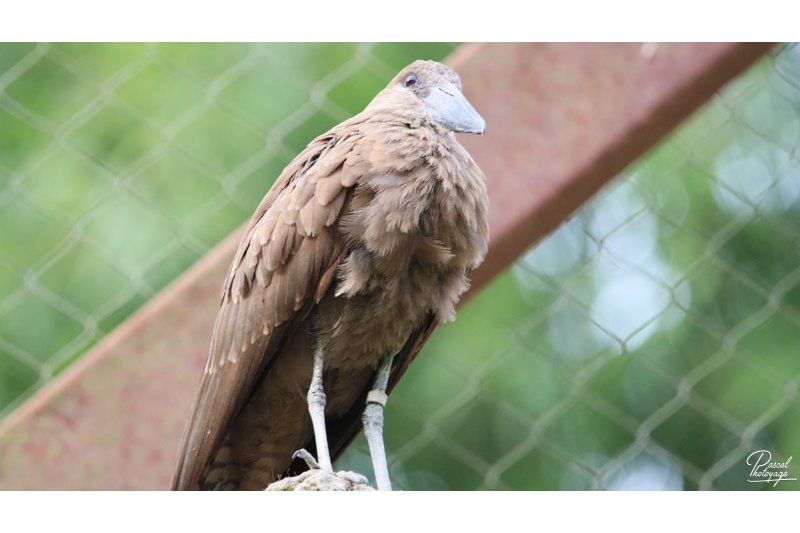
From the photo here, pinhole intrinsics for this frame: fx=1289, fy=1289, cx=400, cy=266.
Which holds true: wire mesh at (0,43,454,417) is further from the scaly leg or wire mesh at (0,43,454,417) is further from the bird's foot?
the bird's foot

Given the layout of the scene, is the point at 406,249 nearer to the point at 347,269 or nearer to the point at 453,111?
the point at 347,269

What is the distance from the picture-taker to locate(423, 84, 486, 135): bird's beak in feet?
8.57

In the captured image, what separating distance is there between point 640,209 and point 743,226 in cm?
34

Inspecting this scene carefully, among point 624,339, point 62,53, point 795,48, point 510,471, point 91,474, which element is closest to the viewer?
point 91,474

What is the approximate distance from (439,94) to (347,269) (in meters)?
0.45

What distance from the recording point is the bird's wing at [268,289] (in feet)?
8.66

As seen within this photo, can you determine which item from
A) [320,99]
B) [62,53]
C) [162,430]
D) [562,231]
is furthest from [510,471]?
[62,53]

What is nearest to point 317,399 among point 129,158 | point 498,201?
point 498,201

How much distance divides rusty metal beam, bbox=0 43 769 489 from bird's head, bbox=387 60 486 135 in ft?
0.14

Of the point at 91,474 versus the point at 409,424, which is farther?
the point at 409,424

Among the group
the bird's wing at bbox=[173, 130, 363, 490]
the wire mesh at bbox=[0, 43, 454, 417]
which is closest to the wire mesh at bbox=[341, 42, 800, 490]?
the wire mesh at bbox=[0, 43, 454, 417]

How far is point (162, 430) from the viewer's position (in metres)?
2.64

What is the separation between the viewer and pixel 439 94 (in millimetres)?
2781

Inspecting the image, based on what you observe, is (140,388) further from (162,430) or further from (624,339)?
(624,339)
